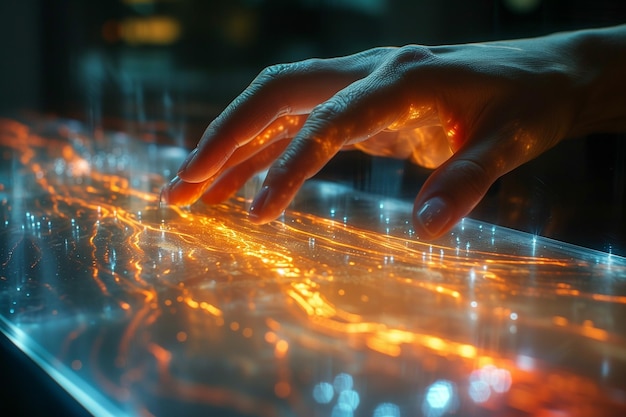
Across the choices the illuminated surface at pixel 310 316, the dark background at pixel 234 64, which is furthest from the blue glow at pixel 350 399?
the dark background at pixel 234 64

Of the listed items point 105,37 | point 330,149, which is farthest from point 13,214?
point 105,37

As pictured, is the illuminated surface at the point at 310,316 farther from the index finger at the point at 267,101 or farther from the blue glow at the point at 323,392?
the index finger at the point at 267,101

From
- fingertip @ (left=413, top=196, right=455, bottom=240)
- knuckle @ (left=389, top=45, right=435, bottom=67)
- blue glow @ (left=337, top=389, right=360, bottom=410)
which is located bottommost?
blue glow @ (left=337, top=389, right=360, bottom=410)

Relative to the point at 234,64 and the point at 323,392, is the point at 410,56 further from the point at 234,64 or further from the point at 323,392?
the point at 234,64

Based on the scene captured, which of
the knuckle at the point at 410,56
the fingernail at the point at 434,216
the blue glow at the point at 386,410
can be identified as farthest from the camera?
the knuckle at the point at 410,56

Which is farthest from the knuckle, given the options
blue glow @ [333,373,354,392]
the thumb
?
blue glow @ [333,373,354,392]

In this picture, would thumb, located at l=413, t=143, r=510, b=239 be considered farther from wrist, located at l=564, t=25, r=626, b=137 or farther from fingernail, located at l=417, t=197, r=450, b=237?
wrist, located at l=564, t=25, r=626, b=137
